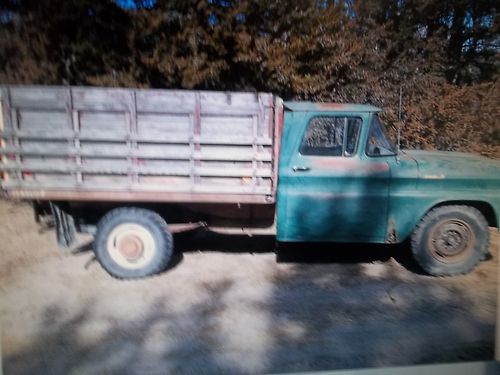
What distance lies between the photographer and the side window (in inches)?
151

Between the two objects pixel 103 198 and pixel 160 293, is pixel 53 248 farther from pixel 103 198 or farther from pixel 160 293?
pixel 160 293

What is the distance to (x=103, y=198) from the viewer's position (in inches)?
148

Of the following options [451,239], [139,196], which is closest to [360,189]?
[451,239]

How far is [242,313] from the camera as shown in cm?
325

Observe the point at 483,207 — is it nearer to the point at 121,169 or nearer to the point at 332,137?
the point at 332,137

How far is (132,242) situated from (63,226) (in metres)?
0.75

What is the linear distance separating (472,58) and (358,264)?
4863 mm

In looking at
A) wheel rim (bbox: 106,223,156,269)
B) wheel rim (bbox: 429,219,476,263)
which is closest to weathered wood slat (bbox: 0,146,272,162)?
wheel rim (bbox: 106,223,156,269)

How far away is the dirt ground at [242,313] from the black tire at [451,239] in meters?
0.15

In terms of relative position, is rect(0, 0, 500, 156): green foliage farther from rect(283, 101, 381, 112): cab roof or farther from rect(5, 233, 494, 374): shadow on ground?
rect(5, 233, 494, 374): shadow on ground

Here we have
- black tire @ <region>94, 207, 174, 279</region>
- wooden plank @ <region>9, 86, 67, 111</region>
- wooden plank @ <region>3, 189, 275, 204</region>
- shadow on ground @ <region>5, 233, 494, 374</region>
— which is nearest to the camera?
shadow on ground @ <region>5, 233, 494, 374</region>

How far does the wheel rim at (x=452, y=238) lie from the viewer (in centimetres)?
390

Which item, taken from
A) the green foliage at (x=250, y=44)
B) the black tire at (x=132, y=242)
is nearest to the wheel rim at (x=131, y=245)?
the black tire at (x=132, y=242)

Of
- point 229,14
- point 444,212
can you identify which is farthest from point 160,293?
point 229,14
